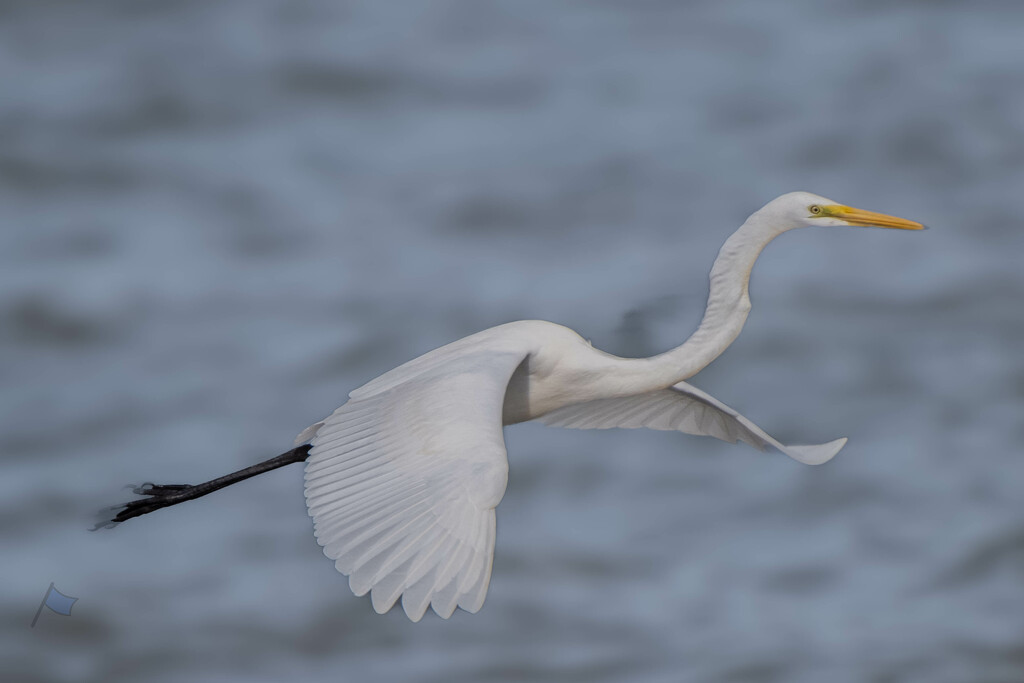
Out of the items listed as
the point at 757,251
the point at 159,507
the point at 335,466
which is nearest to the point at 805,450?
the point at 757,251

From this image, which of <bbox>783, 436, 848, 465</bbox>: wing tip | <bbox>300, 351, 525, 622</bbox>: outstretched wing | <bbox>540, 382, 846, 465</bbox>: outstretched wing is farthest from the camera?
<bbox>540, 382, 846, 465</bbox>: outstretched wing

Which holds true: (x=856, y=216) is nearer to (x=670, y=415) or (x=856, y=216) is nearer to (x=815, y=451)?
(x=815, y=451)

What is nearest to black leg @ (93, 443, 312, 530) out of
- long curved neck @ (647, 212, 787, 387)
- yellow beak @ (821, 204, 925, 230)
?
long curved neck @ (647, 212, 787, 387)

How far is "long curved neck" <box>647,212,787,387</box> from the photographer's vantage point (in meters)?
4.59

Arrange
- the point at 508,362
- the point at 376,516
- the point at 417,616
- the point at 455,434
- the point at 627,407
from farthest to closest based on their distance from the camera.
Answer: the point at 627,407 < the point at 508,362 < the point at 455,434 < the point at 376,516 < the point at 417,616

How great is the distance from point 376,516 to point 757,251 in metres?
1.87

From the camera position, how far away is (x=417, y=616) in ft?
10.8

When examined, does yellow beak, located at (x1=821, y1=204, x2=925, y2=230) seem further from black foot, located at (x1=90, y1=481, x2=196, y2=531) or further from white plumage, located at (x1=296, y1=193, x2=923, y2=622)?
black foot, located at (x1=90, y1=481, x2=196, y2=531)

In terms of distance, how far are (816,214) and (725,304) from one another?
1.63 feet

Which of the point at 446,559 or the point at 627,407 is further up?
the point at 446,559

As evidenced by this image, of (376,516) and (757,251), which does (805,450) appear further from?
(376,516)

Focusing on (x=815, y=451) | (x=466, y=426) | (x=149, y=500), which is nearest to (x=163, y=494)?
(x=149, y=500)

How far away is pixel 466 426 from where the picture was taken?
3998 millimetres

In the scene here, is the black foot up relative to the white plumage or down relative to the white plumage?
down
